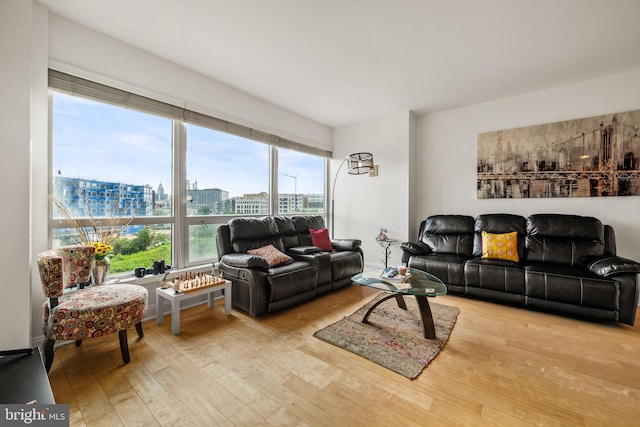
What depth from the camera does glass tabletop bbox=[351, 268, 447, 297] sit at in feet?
7.61

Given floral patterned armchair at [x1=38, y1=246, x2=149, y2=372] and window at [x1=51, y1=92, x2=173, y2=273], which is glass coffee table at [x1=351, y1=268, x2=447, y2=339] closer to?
floral patterned armchair at [x1=38, y1=246, x2=149, y2=372]

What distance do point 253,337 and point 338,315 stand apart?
3.01 ft

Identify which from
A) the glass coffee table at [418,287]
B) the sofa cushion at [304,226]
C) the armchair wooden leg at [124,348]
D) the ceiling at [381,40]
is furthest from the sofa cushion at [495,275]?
the armchair wooden leg at [124,348]

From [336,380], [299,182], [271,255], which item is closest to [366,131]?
[299,182]

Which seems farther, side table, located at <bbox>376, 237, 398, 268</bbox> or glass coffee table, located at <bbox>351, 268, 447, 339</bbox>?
side table, located at <bbox>376, 237, 398, 268</bbox>

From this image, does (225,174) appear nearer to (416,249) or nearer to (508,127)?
(416,249)

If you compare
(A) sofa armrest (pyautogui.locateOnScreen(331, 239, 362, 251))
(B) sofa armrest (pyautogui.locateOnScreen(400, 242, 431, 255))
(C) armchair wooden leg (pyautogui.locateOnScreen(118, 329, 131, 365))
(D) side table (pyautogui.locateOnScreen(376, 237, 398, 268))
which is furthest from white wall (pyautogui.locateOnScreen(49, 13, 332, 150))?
(B) sofa armrest (pyautogui.locateOnScreen(400, 242, 431, 255))

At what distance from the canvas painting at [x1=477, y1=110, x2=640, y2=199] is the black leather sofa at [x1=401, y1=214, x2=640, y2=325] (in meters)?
0.45

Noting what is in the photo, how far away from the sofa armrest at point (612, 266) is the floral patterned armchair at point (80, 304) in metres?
4.24

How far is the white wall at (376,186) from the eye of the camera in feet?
14.8

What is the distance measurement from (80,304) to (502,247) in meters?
4.29

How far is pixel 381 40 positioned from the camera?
101 inches
